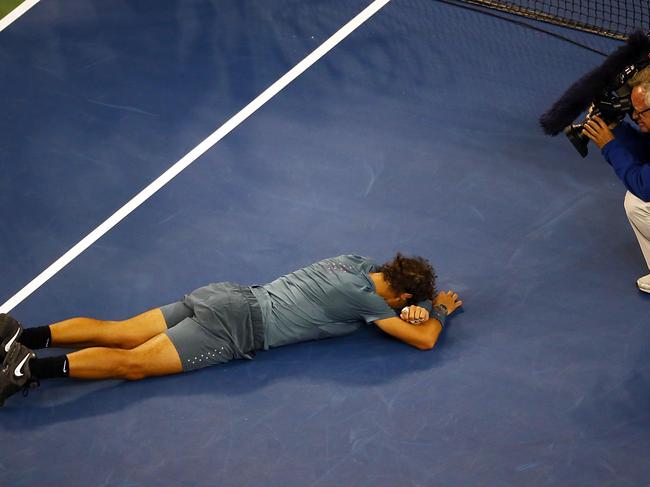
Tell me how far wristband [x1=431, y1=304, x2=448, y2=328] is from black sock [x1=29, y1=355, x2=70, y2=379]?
2413mm

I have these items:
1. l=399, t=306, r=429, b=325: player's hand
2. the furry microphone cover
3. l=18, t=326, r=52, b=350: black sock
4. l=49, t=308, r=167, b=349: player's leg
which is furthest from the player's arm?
l=18, t=326, r=52, b=350: black sock

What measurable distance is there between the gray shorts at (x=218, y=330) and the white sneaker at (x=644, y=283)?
2.70 m

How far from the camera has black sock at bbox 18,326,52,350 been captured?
23.2ft

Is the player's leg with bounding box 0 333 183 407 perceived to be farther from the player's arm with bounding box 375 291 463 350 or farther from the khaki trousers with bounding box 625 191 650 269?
the khaki trousers with bounding box 625 191 650 269

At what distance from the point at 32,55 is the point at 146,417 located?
15.1 feet

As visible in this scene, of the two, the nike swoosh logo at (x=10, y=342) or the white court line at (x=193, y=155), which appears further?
the white court line at (x=193, y=155)

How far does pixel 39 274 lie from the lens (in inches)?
308

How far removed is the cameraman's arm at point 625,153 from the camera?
7.51m

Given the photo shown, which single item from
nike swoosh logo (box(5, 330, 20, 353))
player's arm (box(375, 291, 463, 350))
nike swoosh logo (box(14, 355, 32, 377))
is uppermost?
nike swoosh logo (box(5, 330, 20, 353))

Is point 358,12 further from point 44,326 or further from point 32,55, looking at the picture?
point 44,326

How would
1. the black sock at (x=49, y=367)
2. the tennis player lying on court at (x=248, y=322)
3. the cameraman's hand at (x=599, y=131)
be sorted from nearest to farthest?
the black sock at (x=49, y=367) < the tennis player lying on court at (x=248, y=322) < the cameraman's hand at (x=599, y=131)

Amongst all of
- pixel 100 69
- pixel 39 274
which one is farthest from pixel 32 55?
pixel 39 274

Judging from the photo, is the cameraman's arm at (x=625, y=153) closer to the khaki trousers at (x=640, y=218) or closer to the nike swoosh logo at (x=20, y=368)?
the khaki trousers at (x=640, y=218)

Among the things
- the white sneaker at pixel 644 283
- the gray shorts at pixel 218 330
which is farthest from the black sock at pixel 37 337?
the white sneaker at pixel 644 283
